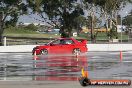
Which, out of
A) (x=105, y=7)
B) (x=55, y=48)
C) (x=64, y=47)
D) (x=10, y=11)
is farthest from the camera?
(x=105, y=7)

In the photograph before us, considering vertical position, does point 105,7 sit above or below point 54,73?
above

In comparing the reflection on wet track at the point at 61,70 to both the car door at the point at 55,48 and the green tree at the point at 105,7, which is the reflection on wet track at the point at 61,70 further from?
the green tree at the point at 105,7

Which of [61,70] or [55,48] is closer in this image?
[61,70]

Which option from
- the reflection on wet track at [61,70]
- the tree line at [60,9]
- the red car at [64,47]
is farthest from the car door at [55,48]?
the tree line at [60,9]

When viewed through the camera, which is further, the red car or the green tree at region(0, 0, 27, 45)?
the green tree at region(0, 0, 27, 45)

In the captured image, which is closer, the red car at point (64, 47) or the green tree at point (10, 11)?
the red car at point (64, 47)

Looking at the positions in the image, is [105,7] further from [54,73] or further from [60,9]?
[54,73]

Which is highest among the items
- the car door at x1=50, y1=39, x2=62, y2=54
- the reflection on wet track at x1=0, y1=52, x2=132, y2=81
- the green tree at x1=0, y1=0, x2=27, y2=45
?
the green tree at x1=0, y1=0, x2=27, y2=45

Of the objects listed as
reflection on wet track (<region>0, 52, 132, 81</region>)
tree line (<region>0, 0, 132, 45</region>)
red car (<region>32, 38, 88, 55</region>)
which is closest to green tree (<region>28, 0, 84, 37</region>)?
tree line (<region>0, 0, 132, 45</region>)

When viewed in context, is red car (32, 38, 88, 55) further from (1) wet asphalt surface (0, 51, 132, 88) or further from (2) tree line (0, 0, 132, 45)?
(2) tree line (0, 0, 132, 45)

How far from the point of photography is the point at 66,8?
70.4 metres

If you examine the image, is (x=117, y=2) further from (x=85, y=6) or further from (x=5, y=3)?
(x=5, y=3)

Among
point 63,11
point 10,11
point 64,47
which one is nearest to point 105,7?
point 63,11

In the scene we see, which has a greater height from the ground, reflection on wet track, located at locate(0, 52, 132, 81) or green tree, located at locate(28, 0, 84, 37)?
green tree, located at locate(28, 0, 84, 37)
